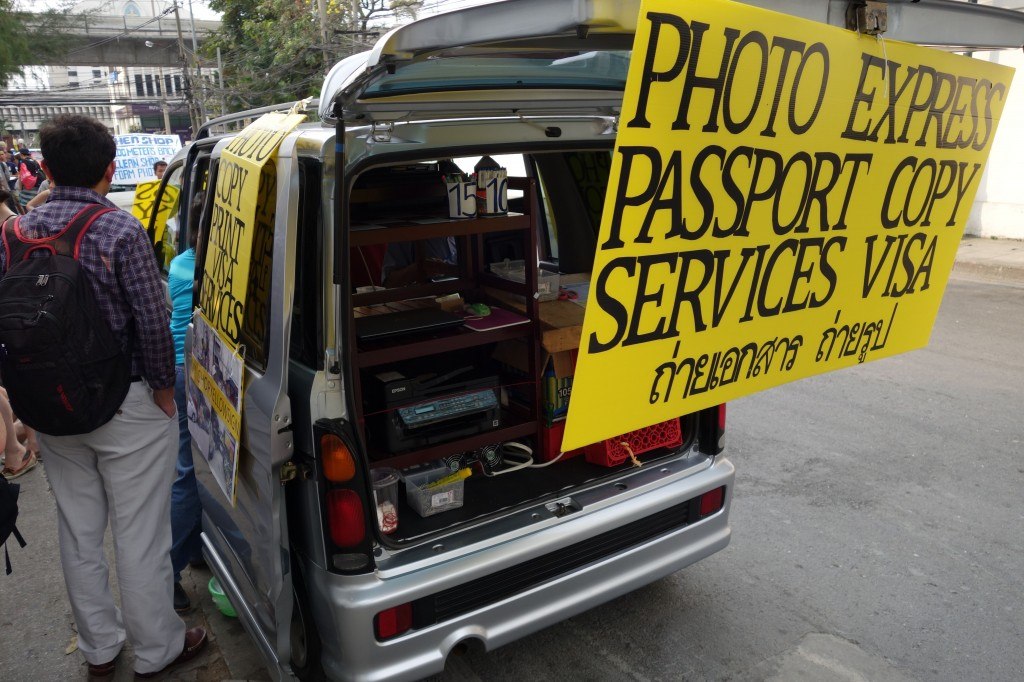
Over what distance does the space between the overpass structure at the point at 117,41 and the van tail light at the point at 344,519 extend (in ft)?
106

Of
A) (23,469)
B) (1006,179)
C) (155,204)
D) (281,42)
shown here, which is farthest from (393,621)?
(281,42)

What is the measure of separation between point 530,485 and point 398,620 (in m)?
0.81

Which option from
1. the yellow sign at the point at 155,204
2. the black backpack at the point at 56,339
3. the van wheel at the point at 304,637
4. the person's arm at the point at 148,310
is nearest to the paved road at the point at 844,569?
the van wheel at the point at 304,637

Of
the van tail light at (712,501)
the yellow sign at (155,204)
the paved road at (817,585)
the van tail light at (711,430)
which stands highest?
the yellow sign at (155,204)

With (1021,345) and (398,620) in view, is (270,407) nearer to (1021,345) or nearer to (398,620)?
(398,620)

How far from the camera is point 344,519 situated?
2.20m

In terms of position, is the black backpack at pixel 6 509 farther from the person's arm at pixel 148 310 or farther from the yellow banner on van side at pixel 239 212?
the yellow banner on van side at pixel 239 212

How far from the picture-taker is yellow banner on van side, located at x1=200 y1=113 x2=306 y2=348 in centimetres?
222

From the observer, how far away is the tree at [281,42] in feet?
54.7

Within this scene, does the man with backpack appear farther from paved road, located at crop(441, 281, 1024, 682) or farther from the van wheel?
paved road, located at crop(441, 281, 1024, 682)

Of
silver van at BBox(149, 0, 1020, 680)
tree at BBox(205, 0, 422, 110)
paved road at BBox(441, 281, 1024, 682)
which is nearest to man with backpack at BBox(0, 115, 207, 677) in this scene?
silver van at BBox(149, 0, 1020, 680)

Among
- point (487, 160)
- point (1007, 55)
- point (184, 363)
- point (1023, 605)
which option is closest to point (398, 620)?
point (184, 363)

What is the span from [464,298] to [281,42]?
17152 millimetres

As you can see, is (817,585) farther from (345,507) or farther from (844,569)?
(345,507)
